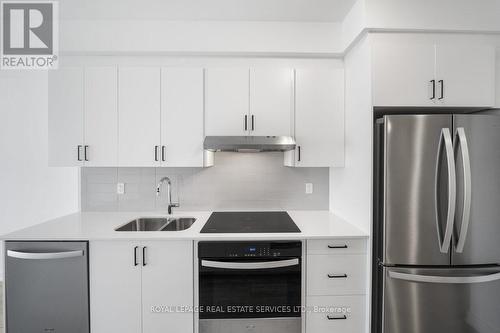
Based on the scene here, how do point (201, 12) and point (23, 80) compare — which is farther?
point (23, 80)

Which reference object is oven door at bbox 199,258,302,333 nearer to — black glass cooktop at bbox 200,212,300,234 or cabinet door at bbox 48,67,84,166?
black glass cooktop at bbox 200,212,300,234

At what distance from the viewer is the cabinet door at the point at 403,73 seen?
68.7 inches

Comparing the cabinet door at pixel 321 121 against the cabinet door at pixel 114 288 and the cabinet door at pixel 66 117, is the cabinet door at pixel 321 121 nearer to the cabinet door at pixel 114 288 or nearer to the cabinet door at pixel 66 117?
the cabinet door at pixel 114 288

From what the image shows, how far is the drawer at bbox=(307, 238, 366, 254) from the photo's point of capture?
5.87ft

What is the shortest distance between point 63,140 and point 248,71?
1.65 metres

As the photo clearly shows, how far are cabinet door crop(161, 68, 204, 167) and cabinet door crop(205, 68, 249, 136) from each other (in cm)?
8

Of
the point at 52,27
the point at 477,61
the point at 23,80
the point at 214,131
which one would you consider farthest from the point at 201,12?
the point at 23,80

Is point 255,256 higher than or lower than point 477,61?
lower

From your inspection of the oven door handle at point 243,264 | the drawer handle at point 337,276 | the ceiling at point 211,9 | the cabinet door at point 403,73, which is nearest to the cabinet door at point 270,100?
the ceiling at point 211,9

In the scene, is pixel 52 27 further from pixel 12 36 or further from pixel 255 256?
pixel 255 256

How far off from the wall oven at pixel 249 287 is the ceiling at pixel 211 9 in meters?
1.78

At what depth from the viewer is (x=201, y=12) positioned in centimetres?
204

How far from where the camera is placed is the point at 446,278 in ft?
5.25

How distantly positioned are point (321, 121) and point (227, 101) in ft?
2.68
